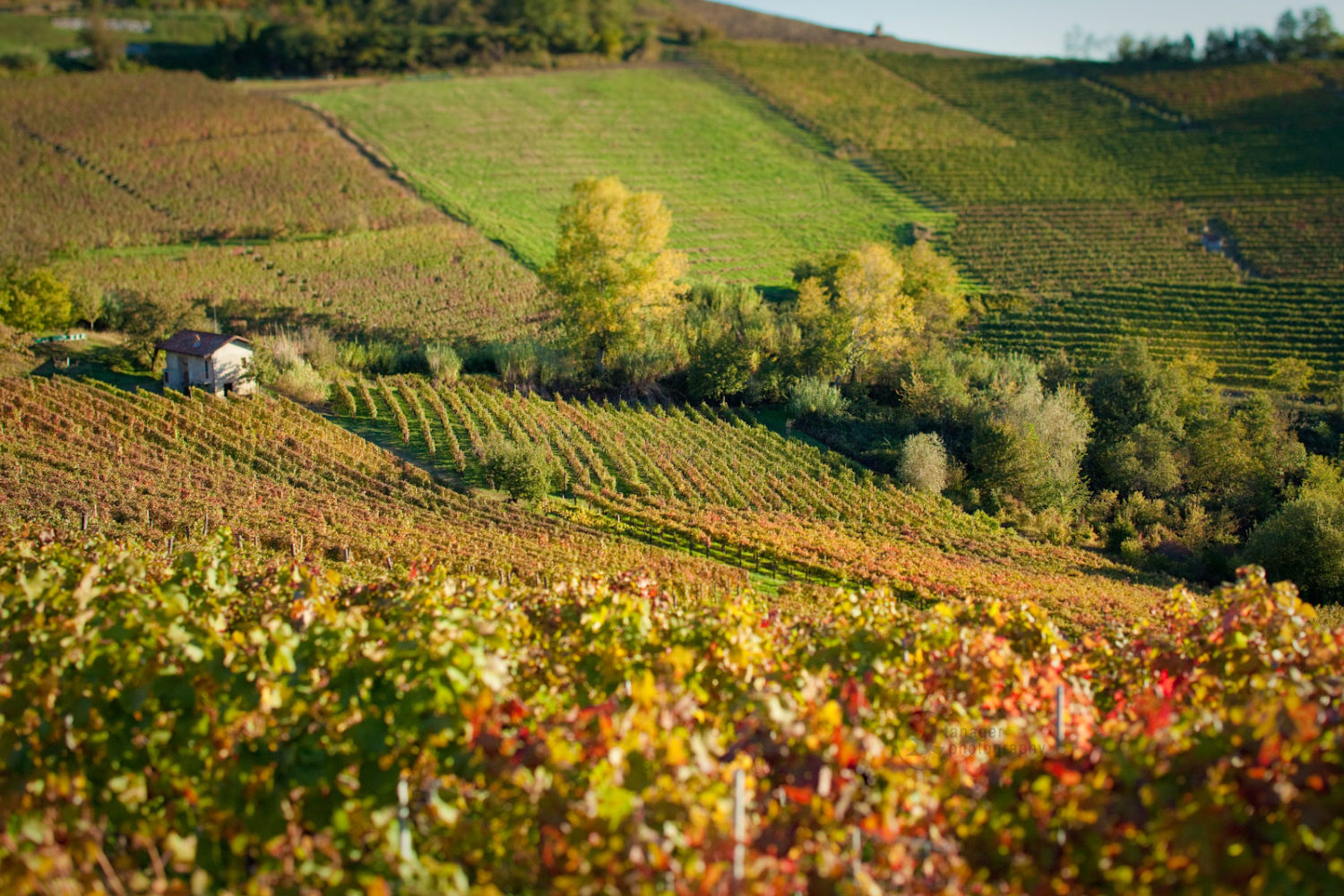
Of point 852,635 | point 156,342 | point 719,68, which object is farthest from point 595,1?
point 852,635

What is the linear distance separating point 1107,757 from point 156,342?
122 ft

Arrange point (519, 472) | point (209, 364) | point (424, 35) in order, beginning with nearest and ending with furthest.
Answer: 1. point (519, 472)
2. point (209, 364)
3. point (424, 35)

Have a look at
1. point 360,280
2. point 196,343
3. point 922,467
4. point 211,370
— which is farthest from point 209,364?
point 922,467

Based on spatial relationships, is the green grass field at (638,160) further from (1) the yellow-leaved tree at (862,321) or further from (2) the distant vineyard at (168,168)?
(1) the yellow-leaved tree at (862,321)

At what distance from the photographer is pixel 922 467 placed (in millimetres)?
35938

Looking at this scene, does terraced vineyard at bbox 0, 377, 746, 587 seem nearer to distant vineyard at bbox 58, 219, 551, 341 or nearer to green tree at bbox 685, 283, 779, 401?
distant vineyard at bbox 58, 219, 551, 341

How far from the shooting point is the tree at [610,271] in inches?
1736

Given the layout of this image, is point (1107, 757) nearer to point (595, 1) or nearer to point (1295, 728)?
Result: point (1295, 728)

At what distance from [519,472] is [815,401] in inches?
609

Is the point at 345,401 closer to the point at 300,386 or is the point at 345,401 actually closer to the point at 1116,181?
the point at 300,386

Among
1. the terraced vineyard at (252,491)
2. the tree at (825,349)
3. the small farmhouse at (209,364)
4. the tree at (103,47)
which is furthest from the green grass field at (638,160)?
the terraced vineyard at (252,491)

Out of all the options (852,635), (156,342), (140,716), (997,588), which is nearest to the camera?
(140,716)

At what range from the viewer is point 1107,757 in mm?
7379

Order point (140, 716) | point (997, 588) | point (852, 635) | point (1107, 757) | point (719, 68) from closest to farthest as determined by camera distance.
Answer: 1. point (1107, 757)
2. point (140, 716)
3. point (852, 635)
4. point (997, 588)
5. point (719, 68)
